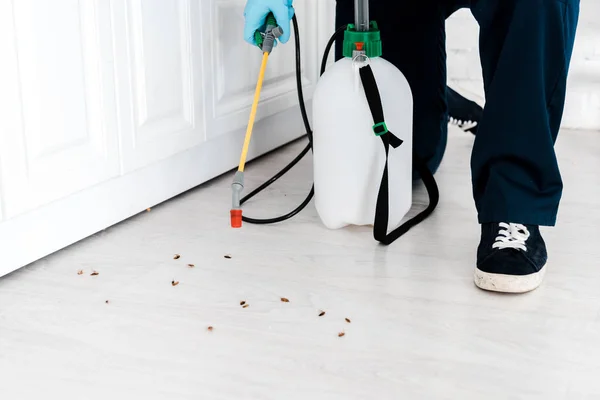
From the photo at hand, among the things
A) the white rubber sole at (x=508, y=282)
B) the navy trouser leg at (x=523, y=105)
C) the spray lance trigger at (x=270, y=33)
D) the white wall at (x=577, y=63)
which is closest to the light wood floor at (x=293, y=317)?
the white rubber sole at (x=508, y=282)

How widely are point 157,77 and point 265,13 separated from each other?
9.8 inches

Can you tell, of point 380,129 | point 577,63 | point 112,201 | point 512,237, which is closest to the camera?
point 512,237

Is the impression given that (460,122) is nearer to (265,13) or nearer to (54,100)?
(265,13)

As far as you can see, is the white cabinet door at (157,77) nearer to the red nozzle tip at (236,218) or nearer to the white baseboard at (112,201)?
the white baseboard at (112,201)

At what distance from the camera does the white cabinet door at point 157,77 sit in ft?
4.81

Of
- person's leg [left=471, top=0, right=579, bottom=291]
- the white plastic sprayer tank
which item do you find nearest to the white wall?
the white plastic sprayer tank

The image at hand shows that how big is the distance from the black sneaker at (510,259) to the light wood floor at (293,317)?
0.02m

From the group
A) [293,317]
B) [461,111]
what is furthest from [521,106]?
[461,111]

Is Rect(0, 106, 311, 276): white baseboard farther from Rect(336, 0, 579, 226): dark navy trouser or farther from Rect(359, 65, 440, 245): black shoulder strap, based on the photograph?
Rect(336, 0, 579, 226): dark navy trouser

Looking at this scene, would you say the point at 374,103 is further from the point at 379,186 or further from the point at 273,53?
the point at 273,53

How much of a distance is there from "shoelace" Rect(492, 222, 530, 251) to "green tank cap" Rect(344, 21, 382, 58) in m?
0.39

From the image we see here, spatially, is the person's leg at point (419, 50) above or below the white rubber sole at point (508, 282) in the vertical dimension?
above

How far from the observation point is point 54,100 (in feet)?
4.25

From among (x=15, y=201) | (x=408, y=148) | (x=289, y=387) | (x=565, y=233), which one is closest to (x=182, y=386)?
(x=289, y=387)
